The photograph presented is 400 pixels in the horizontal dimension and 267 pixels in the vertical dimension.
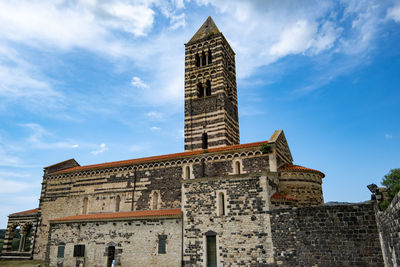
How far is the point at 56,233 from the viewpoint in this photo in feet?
81.9

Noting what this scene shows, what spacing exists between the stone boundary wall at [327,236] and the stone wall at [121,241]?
683 centimetres

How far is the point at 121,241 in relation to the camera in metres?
21.9

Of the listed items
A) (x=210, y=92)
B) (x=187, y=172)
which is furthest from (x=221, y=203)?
(x=210, y=92)

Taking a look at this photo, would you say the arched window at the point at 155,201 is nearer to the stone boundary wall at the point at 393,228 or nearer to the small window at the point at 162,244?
the small window at the point at 162,244

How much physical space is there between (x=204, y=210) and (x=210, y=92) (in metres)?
18.5

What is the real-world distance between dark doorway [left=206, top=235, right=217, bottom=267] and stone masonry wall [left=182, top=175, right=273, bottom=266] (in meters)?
0.26

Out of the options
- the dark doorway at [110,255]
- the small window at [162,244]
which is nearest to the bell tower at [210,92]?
the small window at [162,244]

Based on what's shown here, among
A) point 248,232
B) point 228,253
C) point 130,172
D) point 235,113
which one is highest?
point 235,113

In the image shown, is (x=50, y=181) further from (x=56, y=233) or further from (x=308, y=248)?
(x=308, y=248)

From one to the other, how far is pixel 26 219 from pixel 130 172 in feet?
49.1

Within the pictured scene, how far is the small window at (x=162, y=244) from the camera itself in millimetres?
20219

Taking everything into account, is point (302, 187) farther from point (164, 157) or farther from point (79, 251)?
point (79, 251)

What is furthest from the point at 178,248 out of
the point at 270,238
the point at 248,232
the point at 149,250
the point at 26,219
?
the point at 26,219

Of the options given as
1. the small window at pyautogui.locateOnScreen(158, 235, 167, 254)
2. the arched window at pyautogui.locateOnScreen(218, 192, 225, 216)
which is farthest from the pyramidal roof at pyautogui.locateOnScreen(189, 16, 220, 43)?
the small window at pyautogui.locateOnScreen(158, 235, 167, 254)
